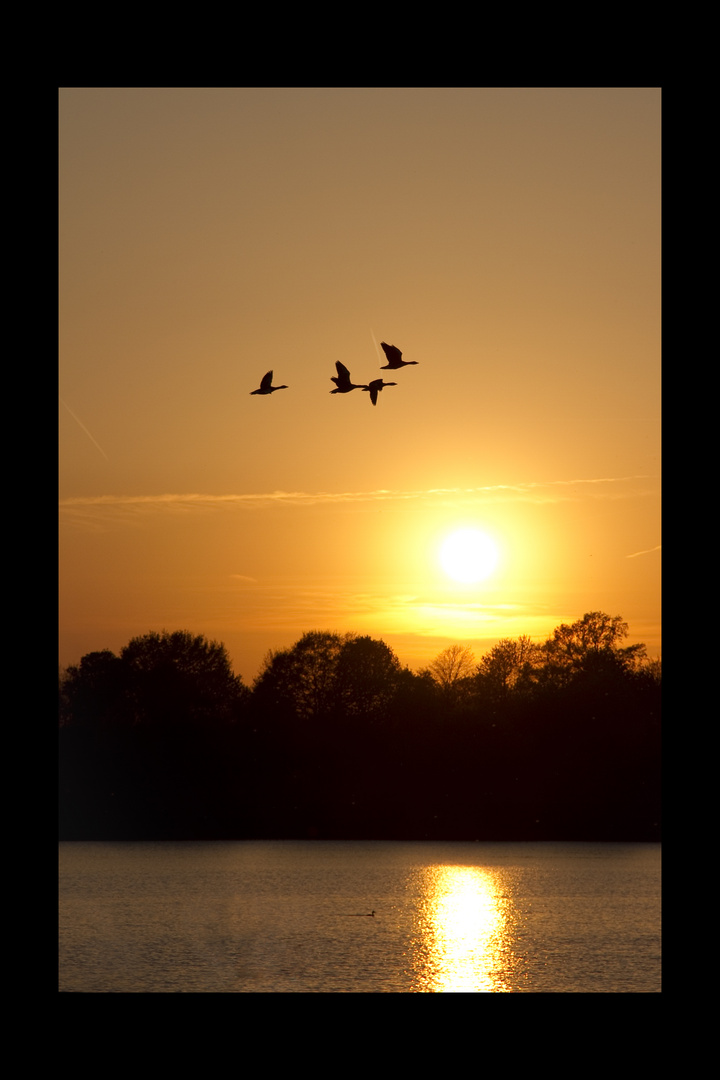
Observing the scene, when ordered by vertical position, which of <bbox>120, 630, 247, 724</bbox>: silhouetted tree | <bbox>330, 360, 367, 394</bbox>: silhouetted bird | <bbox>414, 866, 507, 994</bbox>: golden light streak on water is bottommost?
<bbox>414, 866, 507, 994</bbox>: golden light streak on water

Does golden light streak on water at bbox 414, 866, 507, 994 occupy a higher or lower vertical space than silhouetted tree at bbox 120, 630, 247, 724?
lower

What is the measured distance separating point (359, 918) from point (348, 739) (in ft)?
65.6

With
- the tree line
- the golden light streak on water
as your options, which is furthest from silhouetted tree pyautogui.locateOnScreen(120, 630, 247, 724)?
the golden light streak on water

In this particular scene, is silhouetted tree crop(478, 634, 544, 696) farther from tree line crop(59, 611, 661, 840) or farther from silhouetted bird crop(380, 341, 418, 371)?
silhouetted bird crop(380, 341, 418, 371)

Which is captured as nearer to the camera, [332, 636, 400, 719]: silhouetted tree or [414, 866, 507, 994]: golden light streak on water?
[414, 866, 507, 994]: golden light streak on water

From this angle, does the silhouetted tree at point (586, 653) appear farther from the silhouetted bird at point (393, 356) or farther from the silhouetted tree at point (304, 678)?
the silhouetted bird at point (393, 356)

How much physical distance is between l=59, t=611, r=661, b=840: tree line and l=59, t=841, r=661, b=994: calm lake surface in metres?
1.78

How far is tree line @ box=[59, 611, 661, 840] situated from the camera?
5553 centimetres

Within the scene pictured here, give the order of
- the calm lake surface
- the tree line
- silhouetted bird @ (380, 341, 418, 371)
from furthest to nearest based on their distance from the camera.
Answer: the tree line
the calm lake surface
silhouetted bird @ (380, 341, 418, 371)

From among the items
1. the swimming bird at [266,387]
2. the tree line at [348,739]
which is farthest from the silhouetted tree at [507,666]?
the swimming bird at [266,387]

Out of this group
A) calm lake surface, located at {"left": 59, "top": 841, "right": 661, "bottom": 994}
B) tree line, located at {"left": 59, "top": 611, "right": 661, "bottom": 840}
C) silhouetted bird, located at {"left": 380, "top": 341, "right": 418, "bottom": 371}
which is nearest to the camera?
silhouetted bird, located at {"left": 380, "top": 341, "right": 418, "bottom": 371}

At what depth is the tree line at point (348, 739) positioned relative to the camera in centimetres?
5553

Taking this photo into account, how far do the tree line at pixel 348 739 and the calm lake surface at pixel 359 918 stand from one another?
1.78m

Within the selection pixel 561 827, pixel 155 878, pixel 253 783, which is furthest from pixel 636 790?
pixel 155 878
